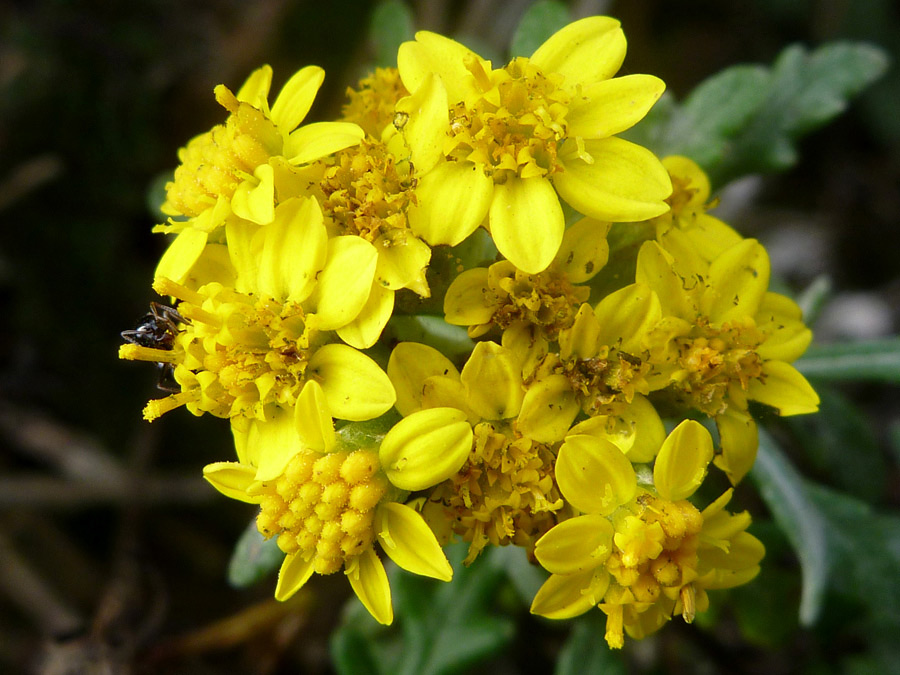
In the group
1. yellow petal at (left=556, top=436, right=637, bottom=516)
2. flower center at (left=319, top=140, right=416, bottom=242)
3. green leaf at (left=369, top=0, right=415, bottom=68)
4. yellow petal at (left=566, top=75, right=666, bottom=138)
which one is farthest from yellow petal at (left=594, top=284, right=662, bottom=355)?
green leaf at (left=369, top=0, right=415, bottom=68)

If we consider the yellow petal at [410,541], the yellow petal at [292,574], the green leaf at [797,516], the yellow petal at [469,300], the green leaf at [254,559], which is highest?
the yellow petal at [469,300]

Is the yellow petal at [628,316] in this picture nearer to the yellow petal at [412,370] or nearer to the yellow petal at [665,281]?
the yellow petal at [665,281]

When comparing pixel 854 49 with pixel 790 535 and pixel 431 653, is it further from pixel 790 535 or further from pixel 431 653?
pixel 431 653

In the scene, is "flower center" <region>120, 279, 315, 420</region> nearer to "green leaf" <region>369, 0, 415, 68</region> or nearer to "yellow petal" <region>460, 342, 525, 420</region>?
"yellow petal" <region>460, 342, 525, 420</region>

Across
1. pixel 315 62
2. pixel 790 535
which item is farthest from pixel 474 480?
pixel 315 62

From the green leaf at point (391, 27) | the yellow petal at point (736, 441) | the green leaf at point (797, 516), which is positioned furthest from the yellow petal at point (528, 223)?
the green leaf at point (391, 27)

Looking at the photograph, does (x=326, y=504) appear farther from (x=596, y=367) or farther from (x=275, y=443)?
(x=596, y=367)
